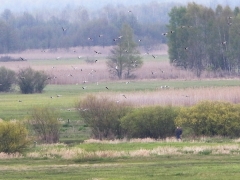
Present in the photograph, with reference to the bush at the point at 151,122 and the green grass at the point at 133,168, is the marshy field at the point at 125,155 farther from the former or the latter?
the bush at the point at 151,122

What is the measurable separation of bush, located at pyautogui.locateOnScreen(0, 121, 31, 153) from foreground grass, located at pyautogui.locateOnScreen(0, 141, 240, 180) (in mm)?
981

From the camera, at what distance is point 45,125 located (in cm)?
4753

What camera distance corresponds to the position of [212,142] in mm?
42500

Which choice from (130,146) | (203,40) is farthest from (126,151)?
(203,40)

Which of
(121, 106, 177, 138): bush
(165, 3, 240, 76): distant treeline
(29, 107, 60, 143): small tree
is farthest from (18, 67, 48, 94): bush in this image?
(121, 106, 177, 138): bush

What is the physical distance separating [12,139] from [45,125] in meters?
8.36

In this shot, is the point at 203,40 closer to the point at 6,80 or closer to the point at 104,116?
the point at 6,80

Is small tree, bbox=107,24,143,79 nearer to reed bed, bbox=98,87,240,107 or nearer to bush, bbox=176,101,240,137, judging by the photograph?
reed bed, bbox=98,87,240,107

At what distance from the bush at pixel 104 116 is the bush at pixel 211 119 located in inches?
157

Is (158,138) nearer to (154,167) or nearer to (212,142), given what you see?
(212,142)

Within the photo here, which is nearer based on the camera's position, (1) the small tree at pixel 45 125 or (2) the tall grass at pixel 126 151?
(2) the tall grass at pixel 126 151

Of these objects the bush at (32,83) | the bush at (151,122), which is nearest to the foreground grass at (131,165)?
the bush at (151,122)

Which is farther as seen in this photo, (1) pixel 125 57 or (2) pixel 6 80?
(1) pixel 125 57

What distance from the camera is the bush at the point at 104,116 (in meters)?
49.1
